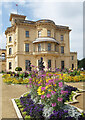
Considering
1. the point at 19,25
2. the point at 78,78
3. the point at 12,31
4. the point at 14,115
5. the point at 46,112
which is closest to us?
the point at 46,112

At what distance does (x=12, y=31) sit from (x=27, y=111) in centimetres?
2858

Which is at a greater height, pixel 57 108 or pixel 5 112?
pixel 57 108

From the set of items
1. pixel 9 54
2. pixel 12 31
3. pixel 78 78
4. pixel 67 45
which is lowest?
pixel 78 78

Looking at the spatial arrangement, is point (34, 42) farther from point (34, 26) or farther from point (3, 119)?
point (3, 119)

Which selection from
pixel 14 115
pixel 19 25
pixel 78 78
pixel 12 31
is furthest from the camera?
pixel 12 31

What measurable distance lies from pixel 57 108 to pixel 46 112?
0.48 m

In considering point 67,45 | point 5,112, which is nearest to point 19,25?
point 67,45

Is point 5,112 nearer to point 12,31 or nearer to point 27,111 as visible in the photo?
point 27,111

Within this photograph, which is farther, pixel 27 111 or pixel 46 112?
pixel 27 111

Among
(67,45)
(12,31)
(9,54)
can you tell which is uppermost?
(12,31)

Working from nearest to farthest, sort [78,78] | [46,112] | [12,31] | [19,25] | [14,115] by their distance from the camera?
[46,112] → [14,115] → [78,78] → [19,25] → [12,31]

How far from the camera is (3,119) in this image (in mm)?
4180

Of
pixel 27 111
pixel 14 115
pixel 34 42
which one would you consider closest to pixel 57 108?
pixel 27 111

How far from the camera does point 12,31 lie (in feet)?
98.7
